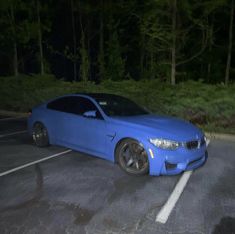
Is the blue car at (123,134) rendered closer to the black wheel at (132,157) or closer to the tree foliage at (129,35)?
the black wheel at (132,157)

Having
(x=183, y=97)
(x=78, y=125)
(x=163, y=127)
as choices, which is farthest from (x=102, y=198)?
(x=183, y=97)

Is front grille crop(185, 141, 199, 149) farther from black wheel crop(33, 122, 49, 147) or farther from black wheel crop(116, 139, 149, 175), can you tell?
black wheel crop(33, 122, 49, 147)

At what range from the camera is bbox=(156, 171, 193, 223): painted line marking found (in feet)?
13.4

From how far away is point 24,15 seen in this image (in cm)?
1723

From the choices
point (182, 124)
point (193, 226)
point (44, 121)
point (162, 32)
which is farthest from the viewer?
point (162, 32)

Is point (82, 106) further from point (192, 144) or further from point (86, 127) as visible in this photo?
point (192, 144)

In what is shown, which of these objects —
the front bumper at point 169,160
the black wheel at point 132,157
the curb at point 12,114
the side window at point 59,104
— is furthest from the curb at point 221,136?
the curb at point 12,114

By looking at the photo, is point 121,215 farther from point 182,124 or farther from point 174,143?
point 182,124

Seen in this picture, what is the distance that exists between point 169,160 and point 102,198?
1350 mm

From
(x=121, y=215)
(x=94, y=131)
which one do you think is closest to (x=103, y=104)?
(x=94, y=131)

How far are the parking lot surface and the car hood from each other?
72 centimetres

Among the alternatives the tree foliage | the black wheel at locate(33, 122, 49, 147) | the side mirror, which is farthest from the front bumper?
the tree foliage

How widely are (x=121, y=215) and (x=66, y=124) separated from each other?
3.21 m

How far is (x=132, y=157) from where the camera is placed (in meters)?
5.66
